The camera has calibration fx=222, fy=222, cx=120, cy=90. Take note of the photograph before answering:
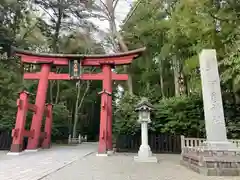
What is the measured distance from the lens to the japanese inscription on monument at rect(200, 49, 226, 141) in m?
5.64

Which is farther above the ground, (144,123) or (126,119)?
(126,119)

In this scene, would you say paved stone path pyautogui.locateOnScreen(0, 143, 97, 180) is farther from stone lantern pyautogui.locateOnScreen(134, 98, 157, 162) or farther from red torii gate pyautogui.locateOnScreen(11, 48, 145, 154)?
red torii gate pyautogui.locateOnScreen(11, 48, 145, 154)

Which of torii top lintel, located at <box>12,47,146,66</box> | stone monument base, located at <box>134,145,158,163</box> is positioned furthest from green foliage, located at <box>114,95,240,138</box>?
stone monument base, located at <box>134,145,158,163</box>

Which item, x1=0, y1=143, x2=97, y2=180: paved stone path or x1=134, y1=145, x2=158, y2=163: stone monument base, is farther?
x1=134, y1=145, x2=158, y2=163: stone monument base

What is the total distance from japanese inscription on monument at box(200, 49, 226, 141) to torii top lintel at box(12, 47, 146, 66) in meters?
4.50

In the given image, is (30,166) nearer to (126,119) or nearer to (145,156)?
(145,156)

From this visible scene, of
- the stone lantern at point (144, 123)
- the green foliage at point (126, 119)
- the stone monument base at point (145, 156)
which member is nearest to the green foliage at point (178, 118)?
the green foliage at point (126, 119)

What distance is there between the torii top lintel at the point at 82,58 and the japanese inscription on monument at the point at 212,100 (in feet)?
14.8

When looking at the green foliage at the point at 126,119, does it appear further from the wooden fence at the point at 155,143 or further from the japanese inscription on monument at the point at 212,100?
the japanese inscription on monument at the point at 212,100

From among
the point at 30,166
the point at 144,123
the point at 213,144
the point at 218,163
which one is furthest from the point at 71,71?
the point at 218,163

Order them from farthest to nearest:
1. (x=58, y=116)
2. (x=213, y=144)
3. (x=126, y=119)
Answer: (x=58, y=116) < (x=126, y=119) < (x=213, y=144)

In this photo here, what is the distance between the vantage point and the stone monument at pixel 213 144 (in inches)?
187

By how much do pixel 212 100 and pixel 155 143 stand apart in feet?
17.0

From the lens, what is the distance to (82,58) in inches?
428
